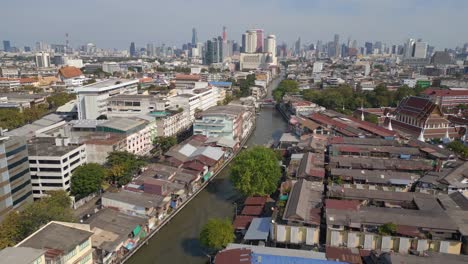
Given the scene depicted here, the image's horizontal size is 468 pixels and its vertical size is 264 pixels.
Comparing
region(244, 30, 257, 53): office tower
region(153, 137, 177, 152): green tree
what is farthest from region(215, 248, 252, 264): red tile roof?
region(244, 30, 257, 53): office tower

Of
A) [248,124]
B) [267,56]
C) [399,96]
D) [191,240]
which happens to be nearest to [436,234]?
[191,240]

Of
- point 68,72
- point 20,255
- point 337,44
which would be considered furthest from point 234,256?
point 337,44

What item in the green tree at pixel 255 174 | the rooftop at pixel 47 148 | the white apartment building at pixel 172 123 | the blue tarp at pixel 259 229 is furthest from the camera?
the white apartment building at pixel 172 123

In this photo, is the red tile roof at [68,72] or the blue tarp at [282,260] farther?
the red tile roof at [68,72]

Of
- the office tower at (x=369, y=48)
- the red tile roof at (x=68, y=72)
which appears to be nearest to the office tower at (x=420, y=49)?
the office tower at (x=369, y=48)

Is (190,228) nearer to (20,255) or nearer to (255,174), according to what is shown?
(255,174)

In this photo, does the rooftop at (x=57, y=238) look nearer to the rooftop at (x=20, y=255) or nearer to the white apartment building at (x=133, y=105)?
the rooftop at (x=20, y=255)

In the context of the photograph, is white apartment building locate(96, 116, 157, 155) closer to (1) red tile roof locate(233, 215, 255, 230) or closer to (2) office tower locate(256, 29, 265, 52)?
(1) red tile roof locate(233, 215, 255, 230)
